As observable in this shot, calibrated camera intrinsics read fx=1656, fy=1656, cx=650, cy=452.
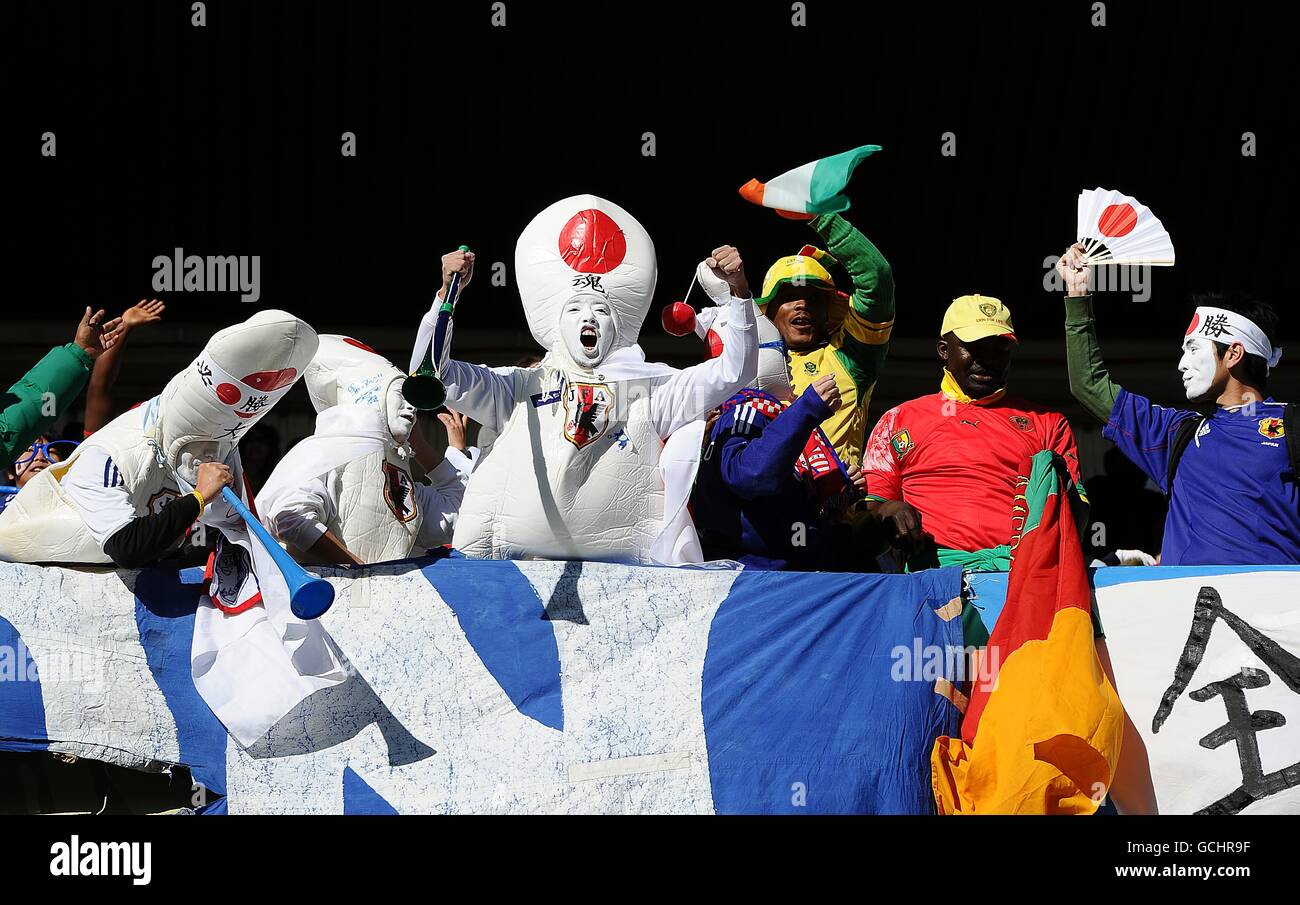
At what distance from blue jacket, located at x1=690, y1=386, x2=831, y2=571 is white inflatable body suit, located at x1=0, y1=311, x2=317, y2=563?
1.23m

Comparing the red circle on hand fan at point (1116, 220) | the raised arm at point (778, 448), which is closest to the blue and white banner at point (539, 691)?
the raised arm at point (778, 448)

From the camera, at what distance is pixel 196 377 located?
465 centimetres

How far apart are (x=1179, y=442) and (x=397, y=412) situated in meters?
2.38

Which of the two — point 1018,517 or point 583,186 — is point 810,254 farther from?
point 583,186

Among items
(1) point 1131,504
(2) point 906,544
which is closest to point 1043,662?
(2) point 906,544

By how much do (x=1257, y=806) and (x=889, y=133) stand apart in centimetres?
403

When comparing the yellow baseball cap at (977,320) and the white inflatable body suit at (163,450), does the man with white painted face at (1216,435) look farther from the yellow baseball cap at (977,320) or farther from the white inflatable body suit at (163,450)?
the white inflatable body suit at (163,450)

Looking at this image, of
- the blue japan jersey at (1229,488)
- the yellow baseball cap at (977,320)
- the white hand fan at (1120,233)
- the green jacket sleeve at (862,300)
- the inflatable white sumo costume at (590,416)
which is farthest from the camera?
the green jacket sleeve at (862,300)

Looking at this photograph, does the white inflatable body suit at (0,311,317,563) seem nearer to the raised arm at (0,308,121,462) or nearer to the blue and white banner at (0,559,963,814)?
the blue and white banner at (0,559,963,814)

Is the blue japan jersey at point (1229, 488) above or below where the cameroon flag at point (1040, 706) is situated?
above

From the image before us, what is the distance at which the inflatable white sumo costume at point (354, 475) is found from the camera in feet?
16.1

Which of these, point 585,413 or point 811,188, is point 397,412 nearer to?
point 585,413

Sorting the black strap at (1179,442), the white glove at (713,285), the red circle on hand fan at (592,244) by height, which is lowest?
the black strap at (1179,442)

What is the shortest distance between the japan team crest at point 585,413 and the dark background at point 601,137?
2.71 meters
